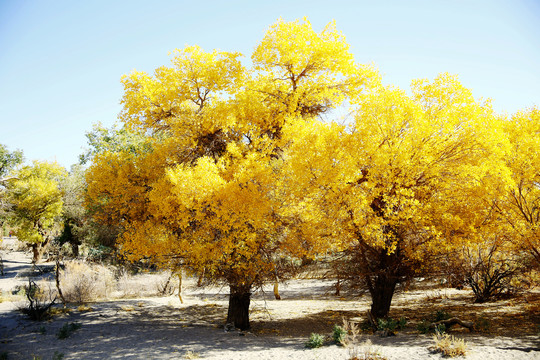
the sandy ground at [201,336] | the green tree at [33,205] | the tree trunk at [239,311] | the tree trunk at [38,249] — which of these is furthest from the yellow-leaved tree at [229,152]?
the tree trunk at [38,249]

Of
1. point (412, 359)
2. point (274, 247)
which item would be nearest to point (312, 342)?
point (412, 359)

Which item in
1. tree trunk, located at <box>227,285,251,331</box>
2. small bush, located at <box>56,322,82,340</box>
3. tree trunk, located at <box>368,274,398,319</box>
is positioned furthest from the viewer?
tree trunk, located at <box>227,285,251,331</box>

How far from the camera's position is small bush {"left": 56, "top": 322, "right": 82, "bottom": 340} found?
9.96 meters

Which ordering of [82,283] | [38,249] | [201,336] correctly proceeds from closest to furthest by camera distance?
[201,336] → [82,283] → [38,249]

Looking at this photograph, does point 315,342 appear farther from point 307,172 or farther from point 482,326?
point 482,326

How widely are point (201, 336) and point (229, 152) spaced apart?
6103mm

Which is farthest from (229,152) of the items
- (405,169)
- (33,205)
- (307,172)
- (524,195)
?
(33,205)

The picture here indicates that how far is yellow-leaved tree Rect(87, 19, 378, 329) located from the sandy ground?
1818mm

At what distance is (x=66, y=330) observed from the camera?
10.2 m

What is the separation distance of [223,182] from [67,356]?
6.02 m

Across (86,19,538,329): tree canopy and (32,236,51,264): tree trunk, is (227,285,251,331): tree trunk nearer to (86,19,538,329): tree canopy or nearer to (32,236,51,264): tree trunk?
(86,19,538,329): tree canopy

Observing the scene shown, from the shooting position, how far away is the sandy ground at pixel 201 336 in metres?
8.09

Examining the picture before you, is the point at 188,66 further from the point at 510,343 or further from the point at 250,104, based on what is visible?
the point at 510,343

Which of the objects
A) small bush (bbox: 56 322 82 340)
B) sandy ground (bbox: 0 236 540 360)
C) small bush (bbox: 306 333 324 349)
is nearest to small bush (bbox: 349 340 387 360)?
sandy ground (bbox: 0 236 540 360)
